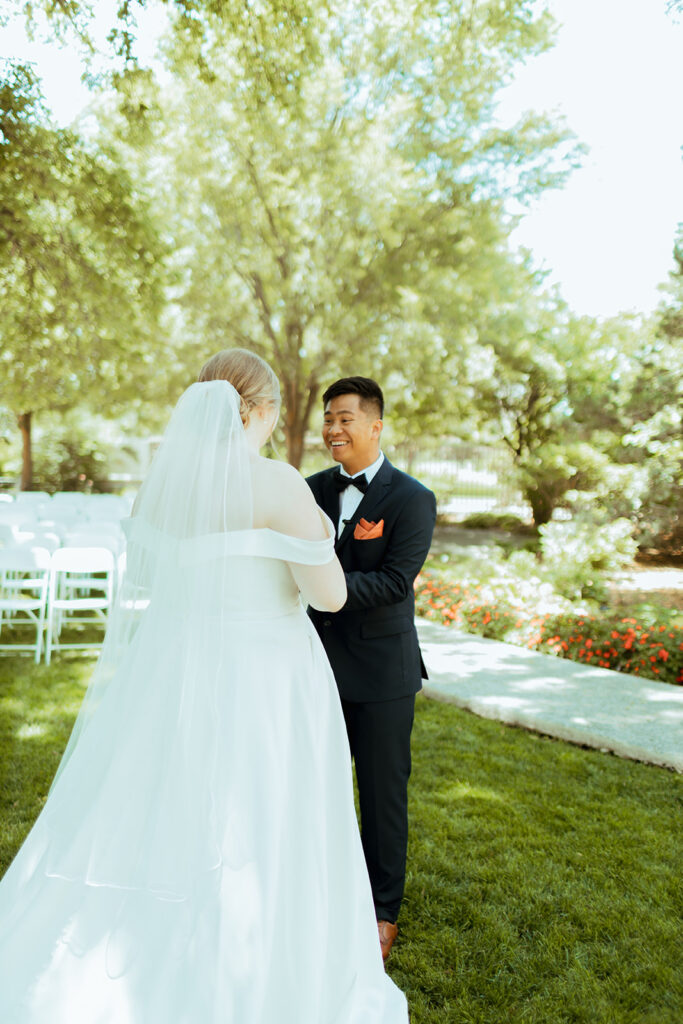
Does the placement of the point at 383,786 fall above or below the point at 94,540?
below

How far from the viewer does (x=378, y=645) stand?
3033 millimetres

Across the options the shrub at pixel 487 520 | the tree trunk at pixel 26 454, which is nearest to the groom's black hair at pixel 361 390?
the shrub at pixel 487 520

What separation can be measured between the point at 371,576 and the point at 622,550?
9.61 m

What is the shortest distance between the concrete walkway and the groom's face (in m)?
3.14

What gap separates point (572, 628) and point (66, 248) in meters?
9.06

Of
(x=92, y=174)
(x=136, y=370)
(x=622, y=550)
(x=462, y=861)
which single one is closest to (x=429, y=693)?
(x=462, y=861)

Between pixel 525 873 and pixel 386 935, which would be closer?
pixel 386 935

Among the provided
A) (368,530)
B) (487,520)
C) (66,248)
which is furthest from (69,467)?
(368,530)

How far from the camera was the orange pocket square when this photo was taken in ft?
9.88

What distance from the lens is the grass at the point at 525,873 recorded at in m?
2.84

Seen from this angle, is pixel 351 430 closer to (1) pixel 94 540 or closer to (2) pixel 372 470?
(2) pixel 372 470

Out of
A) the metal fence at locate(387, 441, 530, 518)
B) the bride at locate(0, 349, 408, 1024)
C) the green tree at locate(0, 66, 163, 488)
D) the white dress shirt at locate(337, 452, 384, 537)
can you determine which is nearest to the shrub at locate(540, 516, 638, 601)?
the green tree at locate(0, 66, 163, 488)

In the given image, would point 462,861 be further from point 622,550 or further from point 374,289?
point 374,289

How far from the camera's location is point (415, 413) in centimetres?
1983
